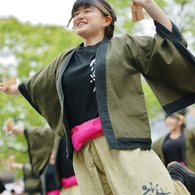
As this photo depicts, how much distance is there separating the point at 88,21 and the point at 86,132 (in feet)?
2.66

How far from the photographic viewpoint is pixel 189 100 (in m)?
3.53

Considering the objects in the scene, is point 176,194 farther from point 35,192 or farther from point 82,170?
point 35,192

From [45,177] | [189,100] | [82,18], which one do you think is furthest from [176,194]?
[45,177]

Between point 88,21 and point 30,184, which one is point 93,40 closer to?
point 88,21

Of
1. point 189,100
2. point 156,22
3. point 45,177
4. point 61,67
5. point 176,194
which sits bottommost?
point 45,177

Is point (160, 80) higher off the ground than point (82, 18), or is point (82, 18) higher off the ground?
point (82, 18)

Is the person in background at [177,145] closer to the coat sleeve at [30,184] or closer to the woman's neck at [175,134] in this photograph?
the woman's neck at [175,134]

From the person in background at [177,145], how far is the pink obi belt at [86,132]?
14.0 ft

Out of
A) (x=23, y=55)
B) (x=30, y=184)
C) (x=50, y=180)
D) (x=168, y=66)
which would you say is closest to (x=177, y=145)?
(x=50, y=180)

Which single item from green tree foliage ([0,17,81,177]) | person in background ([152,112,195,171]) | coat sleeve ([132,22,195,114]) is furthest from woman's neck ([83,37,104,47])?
green tree foliage ([0,17,81,177])

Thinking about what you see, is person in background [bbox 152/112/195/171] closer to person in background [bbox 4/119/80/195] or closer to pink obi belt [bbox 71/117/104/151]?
person in background [bbox 4/119/80/195]

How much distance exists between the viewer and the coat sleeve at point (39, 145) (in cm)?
791

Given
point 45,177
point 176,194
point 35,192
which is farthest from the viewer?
point 35,192

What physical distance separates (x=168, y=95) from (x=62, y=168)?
4.01m
